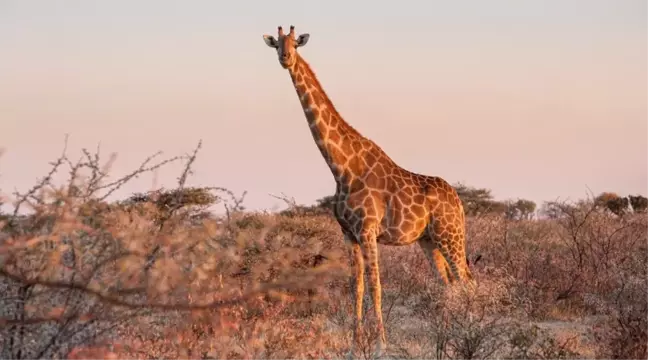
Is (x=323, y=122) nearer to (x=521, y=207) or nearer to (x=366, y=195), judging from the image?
(x=366, y=195)

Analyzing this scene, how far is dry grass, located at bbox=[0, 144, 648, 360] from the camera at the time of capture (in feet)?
13.5

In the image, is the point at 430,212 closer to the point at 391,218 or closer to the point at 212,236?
the point at 391,218

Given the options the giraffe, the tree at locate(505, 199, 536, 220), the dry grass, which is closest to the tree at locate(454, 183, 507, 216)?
the tree at locate(505, 199, 536, 220)

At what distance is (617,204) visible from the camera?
118ft

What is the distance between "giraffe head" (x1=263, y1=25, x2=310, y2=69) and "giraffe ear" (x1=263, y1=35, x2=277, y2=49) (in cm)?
6

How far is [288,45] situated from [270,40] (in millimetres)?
342

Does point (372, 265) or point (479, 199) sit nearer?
point (372, 265)

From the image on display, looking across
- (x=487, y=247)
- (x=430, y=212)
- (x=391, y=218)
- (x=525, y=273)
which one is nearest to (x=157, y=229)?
(x=391, y=218)

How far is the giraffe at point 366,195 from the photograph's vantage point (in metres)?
9.58

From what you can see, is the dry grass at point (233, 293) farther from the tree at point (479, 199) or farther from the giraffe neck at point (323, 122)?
the tree at point (479, 199)

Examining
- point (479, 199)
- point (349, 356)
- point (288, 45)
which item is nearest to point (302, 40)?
point (288, 45)

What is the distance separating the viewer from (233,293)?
7.93 meters

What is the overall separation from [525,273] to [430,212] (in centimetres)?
452

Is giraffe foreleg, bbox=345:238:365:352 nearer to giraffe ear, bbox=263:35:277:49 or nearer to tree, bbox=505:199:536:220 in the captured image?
giraffe ear, bbox=263:35:277:49
